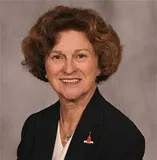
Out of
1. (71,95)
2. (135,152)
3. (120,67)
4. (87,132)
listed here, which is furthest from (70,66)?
(120,67)

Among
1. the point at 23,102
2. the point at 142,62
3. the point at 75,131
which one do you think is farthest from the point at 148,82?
the point at 75,131

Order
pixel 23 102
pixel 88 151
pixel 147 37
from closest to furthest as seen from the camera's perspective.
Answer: pixel 88 151 < pixel 147 37 < pixel 23 102

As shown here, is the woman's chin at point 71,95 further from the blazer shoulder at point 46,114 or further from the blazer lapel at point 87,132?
the blazer shoulder at point 46,114

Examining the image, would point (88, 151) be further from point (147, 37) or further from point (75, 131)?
point (147, 37)

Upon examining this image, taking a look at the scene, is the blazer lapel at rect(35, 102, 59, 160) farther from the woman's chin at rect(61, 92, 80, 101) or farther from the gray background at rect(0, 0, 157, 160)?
the gray background at rect(0, 0, 157, 160)

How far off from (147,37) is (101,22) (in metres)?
0.71

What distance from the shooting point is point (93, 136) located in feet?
5.11

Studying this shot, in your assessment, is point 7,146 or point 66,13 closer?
point 66,13

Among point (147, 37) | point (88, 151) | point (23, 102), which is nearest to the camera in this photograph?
point (88, 151)

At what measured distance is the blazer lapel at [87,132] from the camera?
→ 1554 mm

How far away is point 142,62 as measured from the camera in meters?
2.27

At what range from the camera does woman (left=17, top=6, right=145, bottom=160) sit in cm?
152

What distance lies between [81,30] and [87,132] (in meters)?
0.34

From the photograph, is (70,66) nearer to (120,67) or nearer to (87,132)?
(87,132)
